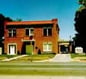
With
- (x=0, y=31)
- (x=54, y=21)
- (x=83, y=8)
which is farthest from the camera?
(x=0, y=31)

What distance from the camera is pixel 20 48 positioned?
5416 cm

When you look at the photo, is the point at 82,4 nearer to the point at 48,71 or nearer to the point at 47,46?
the point at 47,46

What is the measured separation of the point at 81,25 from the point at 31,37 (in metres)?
15.6

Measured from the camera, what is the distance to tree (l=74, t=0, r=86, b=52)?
61281 mm

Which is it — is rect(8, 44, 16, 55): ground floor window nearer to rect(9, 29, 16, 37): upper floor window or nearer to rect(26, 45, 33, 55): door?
rect(9, 29, 16, 37): upper floor window

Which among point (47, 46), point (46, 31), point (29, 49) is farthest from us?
point (29, 49)

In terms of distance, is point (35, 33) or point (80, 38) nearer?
point (35, 33)

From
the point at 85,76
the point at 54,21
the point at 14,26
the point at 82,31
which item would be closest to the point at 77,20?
the point at 82,31

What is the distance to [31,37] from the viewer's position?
53719mm

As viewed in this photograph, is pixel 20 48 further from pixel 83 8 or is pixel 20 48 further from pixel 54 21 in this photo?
pixel 83 8

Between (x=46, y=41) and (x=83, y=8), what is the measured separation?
1351cm

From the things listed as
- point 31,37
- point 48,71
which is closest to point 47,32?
point 31,37

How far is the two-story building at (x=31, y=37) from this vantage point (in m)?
53.1

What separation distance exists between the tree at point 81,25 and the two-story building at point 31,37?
10.3 metres
